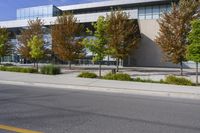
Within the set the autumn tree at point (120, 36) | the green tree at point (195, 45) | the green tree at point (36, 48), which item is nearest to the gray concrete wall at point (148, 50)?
the autumn tree at point (120, 36)

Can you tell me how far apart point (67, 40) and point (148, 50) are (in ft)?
68.5

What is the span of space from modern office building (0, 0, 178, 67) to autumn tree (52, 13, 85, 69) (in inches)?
460

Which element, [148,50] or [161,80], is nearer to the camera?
[161,80]

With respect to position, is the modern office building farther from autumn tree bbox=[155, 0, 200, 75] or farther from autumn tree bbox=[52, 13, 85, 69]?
autumn tree bbox=[155, 0, 200, 75]

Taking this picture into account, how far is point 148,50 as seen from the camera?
51.9 metres

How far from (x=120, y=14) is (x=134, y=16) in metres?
17.3

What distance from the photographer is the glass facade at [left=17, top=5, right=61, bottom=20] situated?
204ft

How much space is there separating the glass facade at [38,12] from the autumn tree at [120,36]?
31933mm

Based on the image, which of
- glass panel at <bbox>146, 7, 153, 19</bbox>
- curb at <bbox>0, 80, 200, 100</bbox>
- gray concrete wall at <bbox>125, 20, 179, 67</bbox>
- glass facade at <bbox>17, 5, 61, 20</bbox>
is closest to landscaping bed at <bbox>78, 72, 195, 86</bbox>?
curb at <bbox>0, 80, 200, 100</bbox>

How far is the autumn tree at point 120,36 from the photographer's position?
101 feet

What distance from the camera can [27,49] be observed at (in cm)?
3950

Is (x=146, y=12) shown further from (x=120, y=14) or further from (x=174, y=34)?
(x=174, y=34)

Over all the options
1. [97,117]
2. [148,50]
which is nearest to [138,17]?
[148,50]

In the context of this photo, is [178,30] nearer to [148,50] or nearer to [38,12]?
[148,50]
